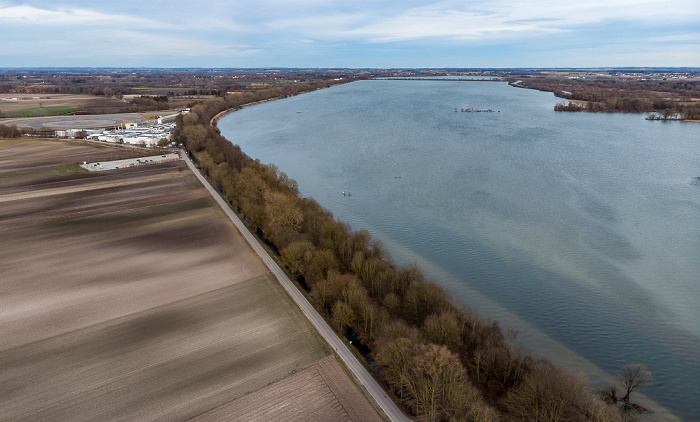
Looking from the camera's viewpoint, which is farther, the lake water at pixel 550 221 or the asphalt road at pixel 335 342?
the lake water at pixel 550 221

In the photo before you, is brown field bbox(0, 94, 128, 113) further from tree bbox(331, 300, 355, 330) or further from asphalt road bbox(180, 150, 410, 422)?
tree bbox(331, 300, 355, 330)

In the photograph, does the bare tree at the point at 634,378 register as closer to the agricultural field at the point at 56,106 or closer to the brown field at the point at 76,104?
the brown field at the point at 76,104

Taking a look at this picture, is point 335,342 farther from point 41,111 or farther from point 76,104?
point 76,104

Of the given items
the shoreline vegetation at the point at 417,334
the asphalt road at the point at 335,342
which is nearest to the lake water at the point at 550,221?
the shoreline vegetation at the point at 417,334

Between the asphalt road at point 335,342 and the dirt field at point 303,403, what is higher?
the asphalt road at point 335,342

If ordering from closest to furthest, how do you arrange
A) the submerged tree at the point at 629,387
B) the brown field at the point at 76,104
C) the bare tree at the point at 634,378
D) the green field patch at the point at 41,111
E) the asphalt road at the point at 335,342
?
the asphalt road at the point at 335,342
the submerged tree at the point at 629,387
the bare tree at the point at 634,378
the green field patch at the point at 41,111
the brown field at the point at 76,104

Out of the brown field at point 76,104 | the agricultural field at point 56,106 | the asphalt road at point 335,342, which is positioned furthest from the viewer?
the brown field at point 76,104

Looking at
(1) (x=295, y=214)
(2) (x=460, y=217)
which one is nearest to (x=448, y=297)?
(1) (x=295, y=214)

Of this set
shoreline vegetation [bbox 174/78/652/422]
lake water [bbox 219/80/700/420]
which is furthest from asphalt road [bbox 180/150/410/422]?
lake water [bbox 219/80/700/420]
